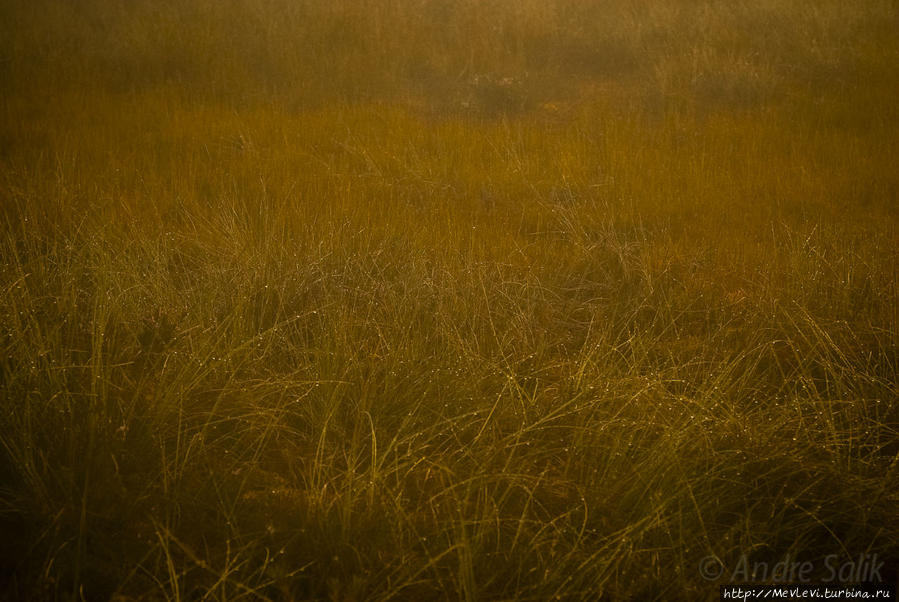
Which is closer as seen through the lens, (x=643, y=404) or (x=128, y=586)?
(x=128, y=586)

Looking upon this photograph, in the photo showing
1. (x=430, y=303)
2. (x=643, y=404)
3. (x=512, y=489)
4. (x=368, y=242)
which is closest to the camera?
(x=512, y=489)

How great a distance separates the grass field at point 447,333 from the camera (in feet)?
6.69

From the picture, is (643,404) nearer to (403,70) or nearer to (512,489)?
(512,489)

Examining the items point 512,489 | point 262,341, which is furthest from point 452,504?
point 262,341

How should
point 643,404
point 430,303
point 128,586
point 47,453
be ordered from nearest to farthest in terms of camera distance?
point 128,586 → point 47,453 → point 643,404 → point 430,303

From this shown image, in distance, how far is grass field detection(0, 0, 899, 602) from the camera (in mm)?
2039

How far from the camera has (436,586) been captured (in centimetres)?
194

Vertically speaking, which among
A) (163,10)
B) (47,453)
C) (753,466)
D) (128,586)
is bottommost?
(753,466)

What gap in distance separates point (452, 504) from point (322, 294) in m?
1.54

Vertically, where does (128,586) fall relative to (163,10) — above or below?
below

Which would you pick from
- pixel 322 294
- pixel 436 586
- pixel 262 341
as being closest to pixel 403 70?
pixel 322 294

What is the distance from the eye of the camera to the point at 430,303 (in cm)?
339

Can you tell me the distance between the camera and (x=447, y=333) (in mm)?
2969

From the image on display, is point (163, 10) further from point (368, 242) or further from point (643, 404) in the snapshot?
point (643, 404)
